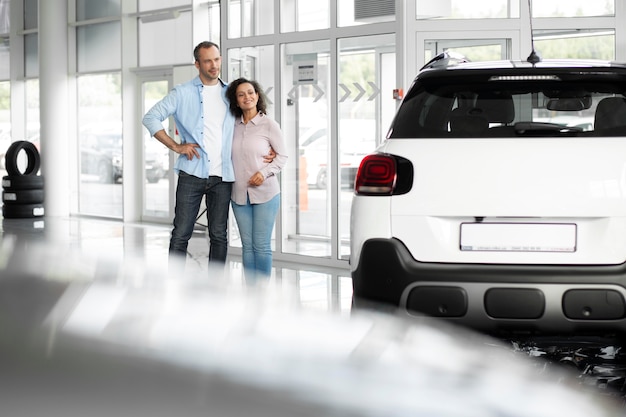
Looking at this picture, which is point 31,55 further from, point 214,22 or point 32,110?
point 214,22

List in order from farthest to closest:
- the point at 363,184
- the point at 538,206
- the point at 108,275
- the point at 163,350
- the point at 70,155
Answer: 1. the point at 70,155
2. the point at 363,184
3. the point at 538,206
4. the point at 108,275
5. the point at 163,350

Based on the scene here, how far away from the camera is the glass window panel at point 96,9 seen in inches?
582

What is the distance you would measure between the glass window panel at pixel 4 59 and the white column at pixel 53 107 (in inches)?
129

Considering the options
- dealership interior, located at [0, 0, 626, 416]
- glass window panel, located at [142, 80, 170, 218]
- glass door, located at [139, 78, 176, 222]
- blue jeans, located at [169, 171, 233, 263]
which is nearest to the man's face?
dealership interior, located at [0, 0, 626, 416]

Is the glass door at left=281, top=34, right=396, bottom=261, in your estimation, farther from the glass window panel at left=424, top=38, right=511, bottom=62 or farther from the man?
the man

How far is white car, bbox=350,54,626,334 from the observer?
3.21 metres

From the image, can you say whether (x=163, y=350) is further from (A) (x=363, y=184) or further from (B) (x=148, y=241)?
(B) (x=148, y=241)

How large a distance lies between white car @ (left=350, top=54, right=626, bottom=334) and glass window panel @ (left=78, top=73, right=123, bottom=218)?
12.1m

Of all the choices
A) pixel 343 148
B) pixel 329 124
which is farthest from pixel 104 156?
pixel 343 148

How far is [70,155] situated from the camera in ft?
51.4

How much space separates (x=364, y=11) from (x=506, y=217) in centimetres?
512

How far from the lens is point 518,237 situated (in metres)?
3.24

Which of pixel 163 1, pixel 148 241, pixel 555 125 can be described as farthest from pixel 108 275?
pixel 163 1

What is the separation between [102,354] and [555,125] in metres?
2.74
